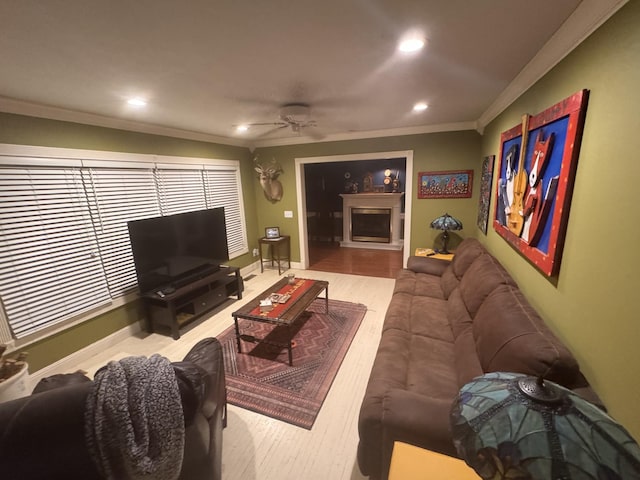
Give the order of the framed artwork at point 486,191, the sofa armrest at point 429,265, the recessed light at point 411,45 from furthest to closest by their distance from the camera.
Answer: the sofa armrest at point 429,265, the framed artwork at point 486,191, the recessed light at point 411,45

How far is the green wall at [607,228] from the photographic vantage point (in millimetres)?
979

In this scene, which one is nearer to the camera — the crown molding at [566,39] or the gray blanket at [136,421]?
the gray blanket at [136,421]

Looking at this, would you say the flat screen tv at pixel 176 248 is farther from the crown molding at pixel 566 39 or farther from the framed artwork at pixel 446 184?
the crown molding at pixel 566 39

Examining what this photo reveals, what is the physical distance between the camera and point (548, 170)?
156 centimetres

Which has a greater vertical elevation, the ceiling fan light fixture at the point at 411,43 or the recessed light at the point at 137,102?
the recessed light at the point at 137,102

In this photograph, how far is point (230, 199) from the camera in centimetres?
455

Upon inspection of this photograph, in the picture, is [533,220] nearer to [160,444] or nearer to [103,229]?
[160,444]

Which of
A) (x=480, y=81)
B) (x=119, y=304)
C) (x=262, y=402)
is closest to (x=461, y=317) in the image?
(x=262, y=402)

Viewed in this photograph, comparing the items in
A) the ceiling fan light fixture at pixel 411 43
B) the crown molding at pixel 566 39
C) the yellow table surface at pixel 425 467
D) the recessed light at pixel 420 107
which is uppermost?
the recessed light at pixel 420 107

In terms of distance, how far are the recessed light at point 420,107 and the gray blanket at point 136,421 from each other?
9.98 feet

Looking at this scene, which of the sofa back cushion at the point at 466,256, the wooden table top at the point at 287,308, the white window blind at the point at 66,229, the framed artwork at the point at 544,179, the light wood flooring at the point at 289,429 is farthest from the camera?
the sofa back cushion at the point at 466,256

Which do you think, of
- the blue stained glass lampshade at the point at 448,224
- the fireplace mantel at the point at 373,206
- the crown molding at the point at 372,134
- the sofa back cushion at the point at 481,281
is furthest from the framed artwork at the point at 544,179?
the fireplace mantel at the point at 373,206

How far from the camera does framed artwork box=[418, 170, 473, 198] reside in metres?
3.89

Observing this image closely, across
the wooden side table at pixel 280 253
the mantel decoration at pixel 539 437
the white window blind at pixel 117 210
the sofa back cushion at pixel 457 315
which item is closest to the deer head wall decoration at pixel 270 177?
the wooden side table at pixel 280 253
